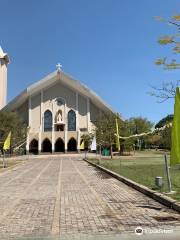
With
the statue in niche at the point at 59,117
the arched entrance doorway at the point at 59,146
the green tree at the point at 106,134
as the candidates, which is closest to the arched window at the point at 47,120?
the statue in niche at the point at 59,117

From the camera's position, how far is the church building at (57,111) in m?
64.5

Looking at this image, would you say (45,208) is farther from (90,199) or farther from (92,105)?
(92,105)

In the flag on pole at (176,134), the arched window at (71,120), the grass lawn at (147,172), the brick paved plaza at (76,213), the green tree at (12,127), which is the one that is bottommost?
the brick paved plaza at (76,213)

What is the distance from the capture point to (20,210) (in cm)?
811

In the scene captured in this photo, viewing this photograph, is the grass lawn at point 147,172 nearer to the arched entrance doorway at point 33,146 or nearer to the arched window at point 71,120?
the arched window at point 71,120

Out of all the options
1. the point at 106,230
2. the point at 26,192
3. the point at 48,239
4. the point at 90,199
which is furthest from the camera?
the point at 26,192

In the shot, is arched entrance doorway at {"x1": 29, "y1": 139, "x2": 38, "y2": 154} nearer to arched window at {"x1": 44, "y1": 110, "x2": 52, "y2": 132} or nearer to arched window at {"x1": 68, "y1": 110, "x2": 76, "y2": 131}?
arched window at {"x1": 44, "y1": 110, "x2": 52, "y2": 132}

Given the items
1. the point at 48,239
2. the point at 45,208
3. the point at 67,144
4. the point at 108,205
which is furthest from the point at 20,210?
the point at 67,144

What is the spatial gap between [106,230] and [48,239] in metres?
1.03

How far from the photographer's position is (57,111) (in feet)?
216

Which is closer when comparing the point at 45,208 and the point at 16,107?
the point at 45,208

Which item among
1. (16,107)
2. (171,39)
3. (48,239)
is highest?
(16,107)

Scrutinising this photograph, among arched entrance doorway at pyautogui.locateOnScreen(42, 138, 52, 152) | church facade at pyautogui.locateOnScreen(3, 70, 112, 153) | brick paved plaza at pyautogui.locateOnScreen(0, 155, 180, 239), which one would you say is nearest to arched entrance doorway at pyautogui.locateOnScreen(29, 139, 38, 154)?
church facade at pyautogui.locateOnScreen(3, 70, 112, 153)

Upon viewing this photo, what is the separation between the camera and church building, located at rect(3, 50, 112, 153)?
212 feet
